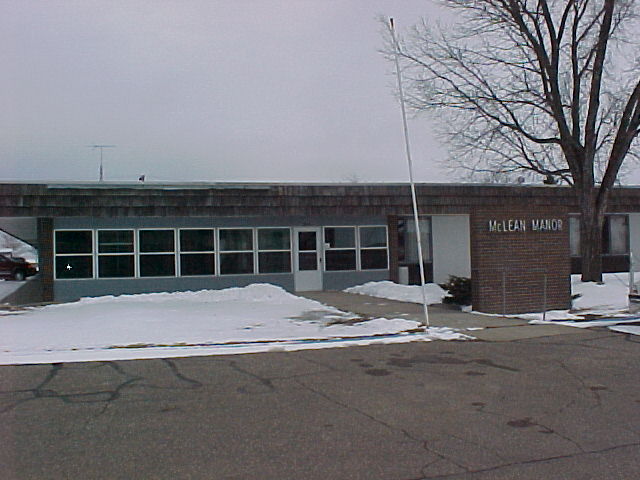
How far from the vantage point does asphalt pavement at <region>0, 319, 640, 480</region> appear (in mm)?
5484

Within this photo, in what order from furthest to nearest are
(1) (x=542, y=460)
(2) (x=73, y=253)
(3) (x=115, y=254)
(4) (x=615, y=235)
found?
1. (4) (x=615, y=235)
2. (3) (x=115, y=254)
3. (2) (x=73, y=253)
4. (1) (x=542, y=460)

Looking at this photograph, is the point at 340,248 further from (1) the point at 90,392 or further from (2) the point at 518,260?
(1) the point at 90,392

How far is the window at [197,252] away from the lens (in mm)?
21875

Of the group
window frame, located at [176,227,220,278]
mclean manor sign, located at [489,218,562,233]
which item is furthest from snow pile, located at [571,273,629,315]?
window frame, located at [176,227,220,278]

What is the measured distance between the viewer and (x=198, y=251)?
22.0m

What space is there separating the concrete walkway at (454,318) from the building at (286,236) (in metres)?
1.63

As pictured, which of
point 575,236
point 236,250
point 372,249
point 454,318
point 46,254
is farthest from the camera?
point 575,236

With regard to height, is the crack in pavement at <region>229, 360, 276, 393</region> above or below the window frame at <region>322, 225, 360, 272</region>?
below

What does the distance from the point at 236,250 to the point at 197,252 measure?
128 centimetres

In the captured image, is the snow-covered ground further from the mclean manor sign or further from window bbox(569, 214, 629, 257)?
window bbox(569, 214, 629, 257)

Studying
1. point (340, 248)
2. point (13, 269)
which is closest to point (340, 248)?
point (340, 248)

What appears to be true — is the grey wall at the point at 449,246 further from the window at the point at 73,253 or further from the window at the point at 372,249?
the window at the point at 73,253

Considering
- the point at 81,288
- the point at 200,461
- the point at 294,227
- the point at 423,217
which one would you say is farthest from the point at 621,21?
the point at 200,461

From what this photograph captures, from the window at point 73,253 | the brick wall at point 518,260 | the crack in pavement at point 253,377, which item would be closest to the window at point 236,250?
the window at point 73,253
